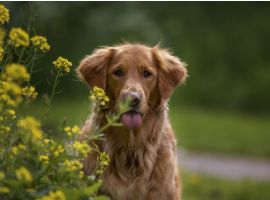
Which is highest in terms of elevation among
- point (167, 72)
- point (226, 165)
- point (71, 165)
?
point (167, 72)

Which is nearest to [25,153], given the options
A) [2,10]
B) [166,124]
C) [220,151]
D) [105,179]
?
[2,10]

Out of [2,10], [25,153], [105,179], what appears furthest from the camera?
[105,179]

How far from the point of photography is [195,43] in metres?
17.1

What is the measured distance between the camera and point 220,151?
1247 centimetres

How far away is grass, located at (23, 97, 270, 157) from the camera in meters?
12.7

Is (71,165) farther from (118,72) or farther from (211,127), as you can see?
(211,127)

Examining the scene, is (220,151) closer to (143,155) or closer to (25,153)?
(143,155)

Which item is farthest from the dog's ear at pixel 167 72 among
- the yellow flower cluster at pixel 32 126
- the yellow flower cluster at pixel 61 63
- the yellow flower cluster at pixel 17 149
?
the yellow flower cluster at pixel 32 126

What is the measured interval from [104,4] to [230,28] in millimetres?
3068

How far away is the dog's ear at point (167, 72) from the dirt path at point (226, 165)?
15.5 feet

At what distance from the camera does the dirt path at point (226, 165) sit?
1079cm

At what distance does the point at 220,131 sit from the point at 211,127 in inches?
14.3

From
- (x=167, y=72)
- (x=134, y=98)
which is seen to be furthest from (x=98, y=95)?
(x=167, y=72)

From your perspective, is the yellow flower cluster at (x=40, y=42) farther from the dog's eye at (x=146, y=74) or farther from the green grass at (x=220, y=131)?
the green grass at (x=220, y=131)
